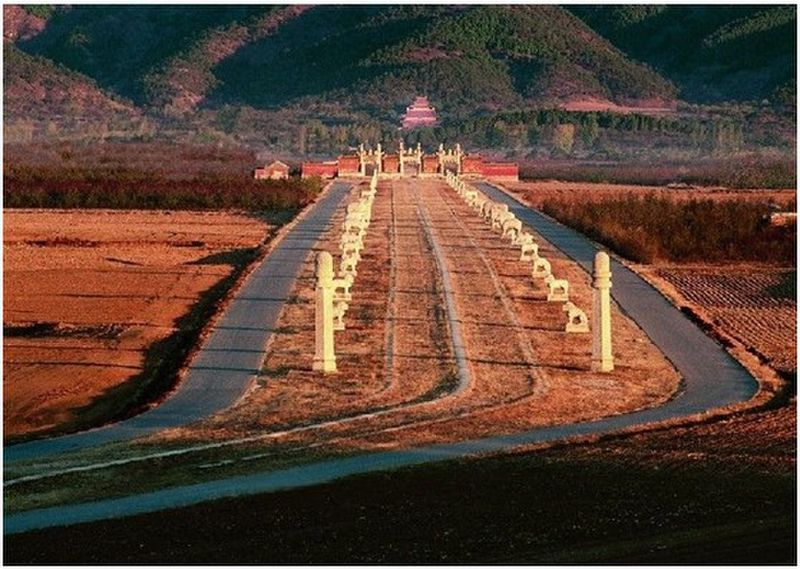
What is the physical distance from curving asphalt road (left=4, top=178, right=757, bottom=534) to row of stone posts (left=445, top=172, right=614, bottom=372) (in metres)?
0.71

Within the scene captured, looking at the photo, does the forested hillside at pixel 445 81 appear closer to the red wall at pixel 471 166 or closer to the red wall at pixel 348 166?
the red wall at pixel 471 166

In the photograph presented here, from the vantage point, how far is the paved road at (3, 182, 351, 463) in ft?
54.4

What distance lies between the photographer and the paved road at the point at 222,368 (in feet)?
54.4

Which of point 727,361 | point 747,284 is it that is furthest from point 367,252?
point 727,361

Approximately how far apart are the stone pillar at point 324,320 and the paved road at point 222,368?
60cm

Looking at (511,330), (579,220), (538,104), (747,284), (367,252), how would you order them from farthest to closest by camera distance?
(538,104), (579,220), (367,252), (747,284), (511,330)

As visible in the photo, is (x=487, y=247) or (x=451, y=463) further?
(x=487, y=247)

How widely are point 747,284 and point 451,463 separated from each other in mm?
17255

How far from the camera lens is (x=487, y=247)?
38.0 metres

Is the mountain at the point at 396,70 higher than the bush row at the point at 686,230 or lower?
higher

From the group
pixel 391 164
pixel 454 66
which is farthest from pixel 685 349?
pixel 454 66

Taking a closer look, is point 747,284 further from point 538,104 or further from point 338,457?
point 538,104

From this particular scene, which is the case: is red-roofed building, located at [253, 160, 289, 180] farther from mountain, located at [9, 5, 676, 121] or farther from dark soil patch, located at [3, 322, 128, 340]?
mountain, located at [9, 5, 676, 121]

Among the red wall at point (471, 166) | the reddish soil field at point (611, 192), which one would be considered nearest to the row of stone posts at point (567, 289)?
the reddish soil field at point (611, 192)
